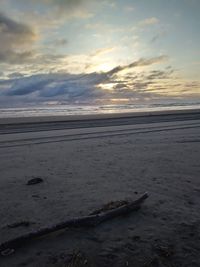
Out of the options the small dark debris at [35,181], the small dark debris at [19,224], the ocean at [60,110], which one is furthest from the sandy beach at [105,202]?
the ocean at [60,110]

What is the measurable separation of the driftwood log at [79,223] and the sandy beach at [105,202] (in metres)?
0.09

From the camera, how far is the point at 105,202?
217 inches

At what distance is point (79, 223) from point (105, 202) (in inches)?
47.6

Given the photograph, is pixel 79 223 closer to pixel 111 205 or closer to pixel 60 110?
pixel 111 205

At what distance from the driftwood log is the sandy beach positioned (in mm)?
89

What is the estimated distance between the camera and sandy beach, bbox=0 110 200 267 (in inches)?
148

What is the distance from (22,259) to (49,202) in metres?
1.98

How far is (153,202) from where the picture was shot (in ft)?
18.3

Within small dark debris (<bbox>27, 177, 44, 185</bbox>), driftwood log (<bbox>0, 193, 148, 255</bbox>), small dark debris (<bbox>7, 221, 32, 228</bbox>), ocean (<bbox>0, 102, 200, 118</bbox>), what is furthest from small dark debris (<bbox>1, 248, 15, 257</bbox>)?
ocean (<bbox>0, 102, 200, 118</bbox>)

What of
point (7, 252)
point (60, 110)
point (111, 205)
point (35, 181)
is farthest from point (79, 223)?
point (60, 110)

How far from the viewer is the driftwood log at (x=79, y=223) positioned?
3816 millimetres

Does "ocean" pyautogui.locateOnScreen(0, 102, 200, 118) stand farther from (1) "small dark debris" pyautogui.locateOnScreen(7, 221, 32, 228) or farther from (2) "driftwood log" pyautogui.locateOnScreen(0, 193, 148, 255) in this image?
(2) "driftwood log" pyautogui.locateOnScreen(0, 193, 148, 255)

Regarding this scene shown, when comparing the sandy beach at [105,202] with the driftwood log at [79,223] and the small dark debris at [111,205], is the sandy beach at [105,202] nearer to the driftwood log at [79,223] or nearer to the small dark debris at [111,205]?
the driftwood log at [79,223]

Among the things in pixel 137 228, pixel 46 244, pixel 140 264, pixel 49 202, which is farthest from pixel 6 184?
pixel 140 264
